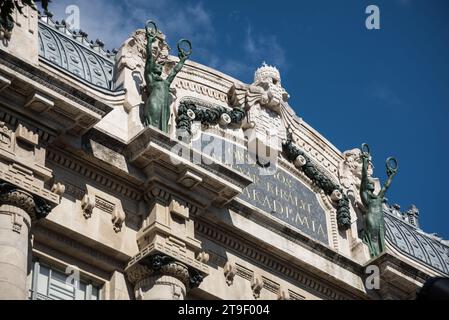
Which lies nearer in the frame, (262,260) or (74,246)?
(74,246)

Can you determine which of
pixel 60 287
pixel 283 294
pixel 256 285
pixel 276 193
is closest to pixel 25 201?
pixel 60 287

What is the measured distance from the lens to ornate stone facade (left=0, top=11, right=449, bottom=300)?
26.6 meters

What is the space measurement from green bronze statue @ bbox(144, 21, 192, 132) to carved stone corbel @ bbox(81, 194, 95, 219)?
9.47 feet

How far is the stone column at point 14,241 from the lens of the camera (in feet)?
77.5

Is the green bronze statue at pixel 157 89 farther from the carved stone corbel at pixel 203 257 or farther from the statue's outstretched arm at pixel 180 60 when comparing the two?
the carved stone corbel at pixel 203 257

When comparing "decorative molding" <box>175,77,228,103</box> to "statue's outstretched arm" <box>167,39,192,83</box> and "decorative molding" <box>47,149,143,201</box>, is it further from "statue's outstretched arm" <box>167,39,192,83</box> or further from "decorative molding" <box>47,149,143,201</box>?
"decorative molding" <box>47,149,143,201</box>

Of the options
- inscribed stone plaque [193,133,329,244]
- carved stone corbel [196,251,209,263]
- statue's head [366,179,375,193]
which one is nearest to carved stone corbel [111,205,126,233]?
carved stone corbel [196,251,209,263]

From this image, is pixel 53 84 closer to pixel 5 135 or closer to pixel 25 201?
pixel 5 135

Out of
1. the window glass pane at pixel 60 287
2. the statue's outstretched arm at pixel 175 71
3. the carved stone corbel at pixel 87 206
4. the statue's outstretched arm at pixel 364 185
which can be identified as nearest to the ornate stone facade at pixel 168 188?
the carved stone corbel at pixel 87 206

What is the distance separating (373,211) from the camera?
34562mm

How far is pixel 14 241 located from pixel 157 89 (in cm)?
714
